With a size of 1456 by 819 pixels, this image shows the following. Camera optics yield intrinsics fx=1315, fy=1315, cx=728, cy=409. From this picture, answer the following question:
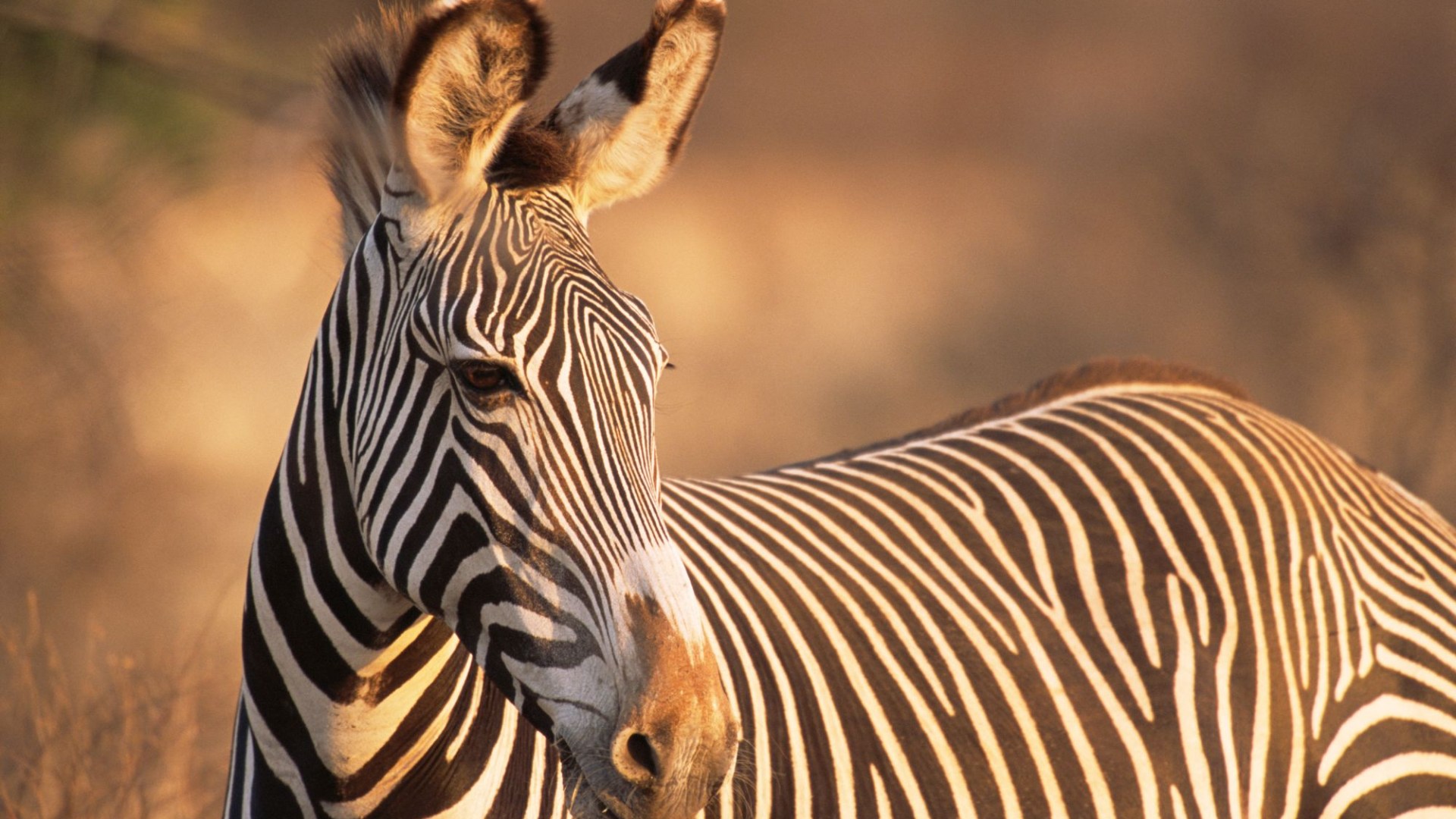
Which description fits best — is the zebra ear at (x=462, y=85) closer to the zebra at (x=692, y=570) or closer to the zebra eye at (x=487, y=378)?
the zebra at (x=692, y=570)

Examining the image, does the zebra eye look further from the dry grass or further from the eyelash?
the dry grass

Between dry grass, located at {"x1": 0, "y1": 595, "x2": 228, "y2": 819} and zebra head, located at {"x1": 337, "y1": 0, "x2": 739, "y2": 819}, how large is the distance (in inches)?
78.6

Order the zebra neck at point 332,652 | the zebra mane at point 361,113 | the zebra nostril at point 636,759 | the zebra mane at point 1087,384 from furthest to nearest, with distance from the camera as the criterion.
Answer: the zebra mane at point 1087,384 < the zebra mane at point 361,113 < the zebra neck at point 332,652 < the zebra nostril at point 636,759

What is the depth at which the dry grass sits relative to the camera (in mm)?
3621

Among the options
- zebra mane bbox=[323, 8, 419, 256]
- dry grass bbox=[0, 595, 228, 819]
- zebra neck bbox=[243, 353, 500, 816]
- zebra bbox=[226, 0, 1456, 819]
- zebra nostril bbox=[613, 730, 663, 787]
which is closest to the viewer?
zebra nostril bbox=[613, 730, 663, 787]

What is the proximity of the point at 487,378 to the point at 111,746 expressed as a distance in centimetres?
257

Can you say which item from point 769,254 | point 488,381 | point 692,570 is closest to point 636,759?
point 488,381

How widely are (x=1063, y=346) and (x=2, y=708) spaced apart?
32.4ft

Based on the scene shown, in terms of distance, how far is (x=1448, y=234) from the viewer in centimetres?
842

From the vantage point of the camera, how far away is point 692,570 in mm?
2773

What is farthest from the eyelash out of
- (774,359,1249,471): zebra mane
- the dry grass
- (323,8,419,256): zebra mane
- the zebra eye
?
the dry grass

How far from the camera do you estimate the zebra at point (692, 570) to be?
6.54 feet

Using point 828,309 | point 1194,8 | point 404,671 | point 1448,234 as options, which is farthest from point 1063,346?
point 404,671

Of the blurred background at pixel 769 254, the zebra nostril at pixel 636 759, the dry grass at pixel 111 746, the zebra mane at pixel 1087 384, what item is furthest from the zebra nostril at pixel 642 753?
the dry grass at pixel 111 746
